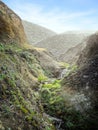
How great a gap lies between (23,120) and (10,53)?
5.40m

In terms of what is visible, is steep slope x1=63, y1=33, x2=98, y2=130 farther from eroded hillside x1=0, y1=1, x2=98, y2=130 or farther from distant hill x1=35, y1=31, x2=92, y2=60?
distant hill x1=35, y1=31, x2=92, y2=60

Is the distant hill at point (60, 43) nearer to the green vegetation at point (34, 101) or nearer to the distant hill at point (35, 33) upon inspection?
the distant hill at point (35, 33)

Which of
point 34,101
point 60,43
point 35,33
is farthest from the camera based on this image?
point 35,33

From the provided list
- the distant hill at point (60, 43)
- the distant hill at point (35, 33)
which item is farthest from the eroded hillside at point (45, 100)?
the distant hill at point (35, 33)

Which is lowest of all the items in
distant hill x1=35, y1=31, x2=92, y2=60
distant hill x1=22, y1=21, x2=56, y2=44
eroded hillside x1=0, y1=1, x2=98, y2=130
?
eroded hillside x1=0, y1=1, x2=98, y2=130

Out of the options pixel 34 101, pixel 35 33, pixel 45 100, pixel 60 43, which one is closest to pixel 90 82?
pixel 45 100

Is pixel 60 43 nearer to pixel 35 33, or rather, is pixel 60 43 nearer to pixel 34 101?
pixel 35 33

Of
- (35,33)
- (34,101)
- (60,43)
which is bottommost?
(34,101)

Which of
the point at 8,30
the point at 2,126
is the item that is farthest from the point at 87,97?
the point at 8,30

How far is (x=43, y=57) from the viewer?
2183cm

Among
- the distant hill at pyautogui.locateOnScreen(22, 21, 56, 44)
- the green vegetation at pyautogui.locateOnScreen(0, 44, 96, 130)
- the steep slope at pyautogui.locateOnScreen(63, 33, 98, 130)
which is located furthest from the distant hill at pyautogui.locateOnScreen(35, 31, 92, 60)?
the steep slope at pyautogui.locateOnScreen(63, 33, 98, 130)

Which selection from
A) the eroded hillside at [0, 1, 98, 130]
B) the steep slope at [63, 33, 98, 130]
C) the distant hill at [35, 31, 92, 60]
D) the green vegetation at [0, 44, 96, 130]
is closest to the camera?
the eroded hillside at [0, 1, 98, 130]

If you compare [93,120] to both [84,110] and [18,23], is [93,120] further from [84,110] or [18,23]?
[18,23]

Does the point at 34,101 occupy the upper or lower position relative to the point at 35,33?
lower
